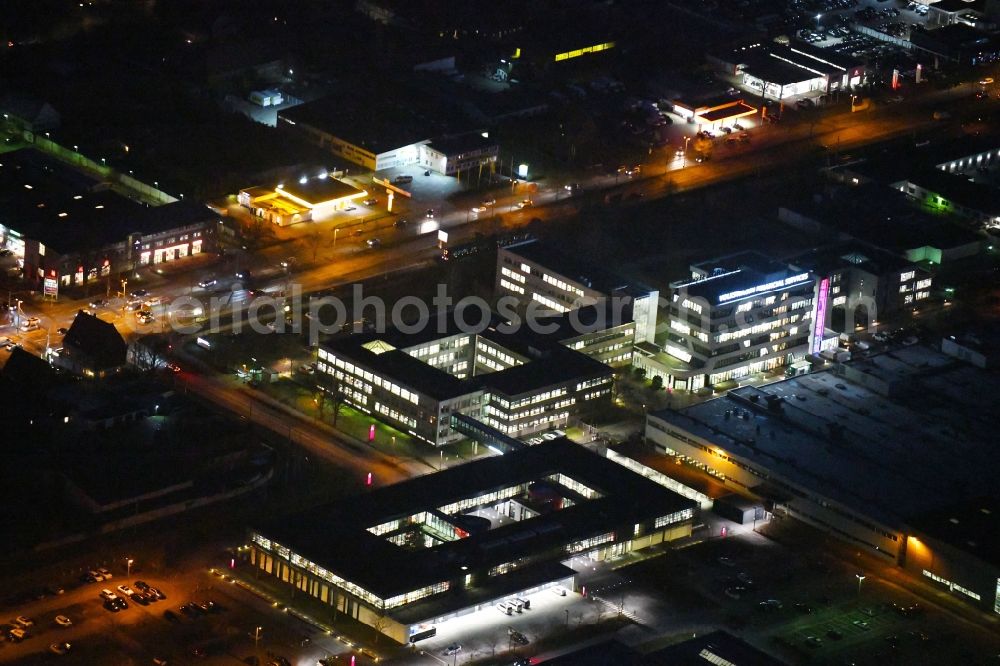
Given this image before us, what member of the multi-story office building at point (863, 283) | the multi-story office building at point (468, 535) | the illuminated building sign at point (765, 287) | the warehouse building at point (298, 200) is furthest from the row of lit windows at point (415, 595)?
the warehouse building at point (298, 200)

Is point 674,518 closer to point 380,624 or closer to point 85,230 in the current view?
point 380,624

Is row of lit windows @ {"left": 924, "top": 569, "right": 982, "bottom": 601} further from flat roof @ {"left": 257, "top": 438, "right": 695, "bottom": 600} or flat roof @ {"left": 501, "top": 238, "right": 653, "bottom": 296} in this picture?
flat roof @ {"left": 501, "top": 238, "right": 653, "bottom": 296}

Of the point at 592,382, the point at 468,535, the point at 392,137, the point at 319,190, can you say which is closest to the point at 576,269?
the point at 592,382

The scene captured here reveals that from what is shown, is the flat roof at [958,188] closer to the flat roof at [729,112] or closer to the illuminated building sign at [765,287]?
the flat roof at [729,112]

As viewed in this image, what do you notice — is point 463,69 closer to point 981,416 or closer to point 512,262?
point 512,262

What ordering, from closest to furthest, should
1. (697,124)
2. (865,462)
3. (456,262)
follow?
1. (865,462)
2. (456,262)
3. (697,124)

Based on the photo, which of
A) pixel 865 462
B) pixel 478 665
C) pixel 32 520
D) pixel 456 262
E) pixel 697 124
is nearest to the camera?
pixel 478 665

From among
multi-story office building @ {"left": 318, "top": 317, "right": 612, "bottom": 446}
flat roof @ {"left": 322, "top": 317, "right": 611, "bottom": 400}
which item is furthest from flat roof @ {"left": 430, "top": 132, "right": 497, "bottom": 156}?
multi-story office building @ {"left": 318, "top": 317, "right": 612, "bottom": 446}

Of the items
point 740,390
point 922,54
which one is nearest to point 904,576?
point 740,390
